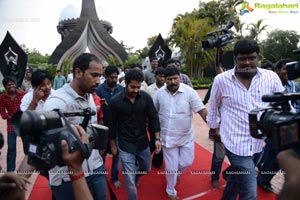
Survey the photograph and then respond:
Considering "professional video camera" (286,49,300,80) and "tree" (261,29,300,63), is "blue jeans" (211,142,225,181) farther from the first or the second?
"tree" (261,29,300,63)

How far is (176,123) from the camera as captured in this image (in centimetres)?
Result: 362

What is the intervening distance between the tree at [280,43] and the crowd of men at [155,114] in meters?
30.4

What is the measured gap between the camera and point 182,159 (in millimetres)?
3658

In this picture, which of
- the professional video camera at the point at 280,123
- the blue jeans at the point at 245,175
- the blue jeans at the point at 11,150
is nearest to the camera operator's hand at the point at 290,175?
the professional video camera at the point at 280,123

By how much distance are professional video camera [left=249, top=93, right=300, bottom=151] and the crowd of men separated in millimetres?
846

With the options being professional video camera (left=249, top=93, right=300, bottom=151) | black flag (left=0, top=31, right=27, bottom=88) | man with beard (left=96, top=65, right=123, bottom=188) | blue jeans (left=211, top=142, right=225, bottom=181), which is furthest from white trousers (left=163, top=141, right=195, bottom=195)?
black flag (left=0, top=31, right=27, bottom=88)

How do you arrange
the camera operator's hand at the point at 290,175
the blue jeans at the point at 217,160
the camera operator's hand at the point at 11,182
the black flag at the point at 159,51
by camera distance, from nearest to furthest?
1. the camera operator's hand at the point at 290,175
2. the camera operator's hand at the point at 11,182
3. the blue jeans at the point at 217,160
4. the black flag at the point at 159,51

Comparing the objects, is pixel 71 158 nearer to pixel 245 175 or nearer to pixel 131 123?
pixel 245 175

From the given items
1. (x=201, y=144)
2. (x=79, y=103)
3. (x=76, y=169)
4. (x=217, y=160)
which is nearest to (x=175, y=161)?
(x=217, y=160)

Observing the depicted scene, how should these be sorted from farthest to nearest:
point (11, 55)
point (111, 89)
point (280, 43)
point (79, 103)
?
point (280, 43) < point (11, 55) < point (111, 89) < point (79, 103)

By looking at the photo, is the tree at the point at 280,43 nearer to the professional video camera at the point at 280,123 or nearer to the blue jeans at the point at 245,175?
the blue jeans at the point at 245,175

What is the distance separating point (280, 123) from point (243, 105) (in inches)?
63.8

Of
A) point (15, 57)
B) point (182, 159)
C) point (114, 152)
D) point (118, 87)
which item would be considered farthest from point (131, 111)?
point (15, 57)

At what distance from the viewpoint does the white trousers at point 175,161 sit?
11.6ft
